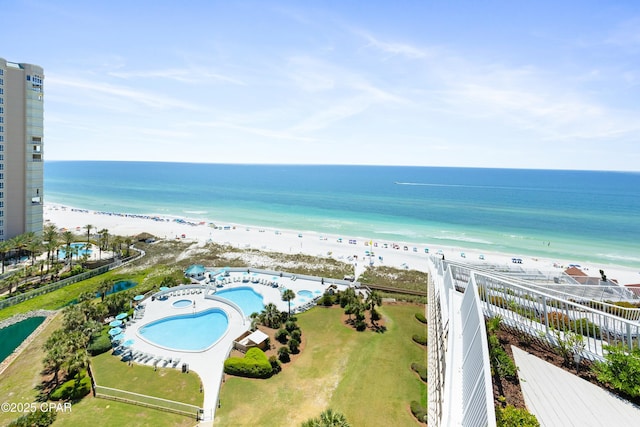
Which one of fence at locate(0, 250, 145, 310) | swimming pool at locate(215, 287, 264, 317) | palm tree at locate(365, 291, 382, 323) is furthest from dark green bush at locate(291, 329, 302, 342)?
fence at locate(0, 250, 145, 310)

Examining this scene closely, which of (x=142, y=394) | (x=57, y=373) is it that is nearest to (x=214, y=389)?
(x=142, y=394)

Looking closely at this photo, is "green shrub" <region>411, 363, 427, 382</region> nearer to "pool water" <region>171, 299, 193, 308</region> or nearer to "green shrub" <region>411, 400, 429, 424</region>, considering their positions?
"green shrub" <region>411, 400, 429, 424</region>

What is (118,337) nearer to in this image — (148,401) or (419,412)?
(148,401)

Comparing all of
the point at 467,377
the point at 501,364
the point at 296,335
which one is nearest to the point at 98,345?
the point at 296,335

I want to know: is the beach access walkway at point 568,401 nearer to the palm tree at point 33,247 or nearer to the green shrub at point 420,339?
the green shrub at point 420,339

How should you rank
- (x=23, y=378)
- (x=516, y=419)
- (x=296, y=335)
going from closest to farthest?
(x=516, y=419)
(x=23, y=378)
(x=296, y=335)

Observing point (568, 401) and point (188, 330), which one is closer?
point (568, 401)

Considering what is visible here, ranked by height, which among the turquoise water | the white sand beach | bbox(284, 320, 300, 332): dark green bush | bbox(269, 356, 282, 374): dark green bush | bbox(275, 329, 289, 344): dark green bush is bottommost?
the turquoise water

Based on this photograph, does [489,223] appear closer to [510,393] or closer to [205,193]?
[510,393]
